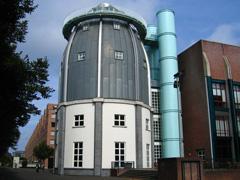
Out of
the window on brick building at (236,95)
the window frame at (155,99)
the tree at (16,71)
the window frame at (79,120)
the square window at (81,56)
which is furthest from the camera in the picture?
the window frame at (155,99)

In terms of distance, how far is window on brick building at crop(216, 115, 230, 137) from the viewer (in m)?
42.3

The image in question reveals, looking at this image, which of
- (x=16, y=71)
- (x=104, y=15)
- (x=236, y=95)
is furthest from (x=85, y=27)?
(x=16, y=71)

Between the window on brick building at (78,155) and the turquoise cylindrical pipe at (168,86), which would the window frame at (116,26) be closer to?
the turquoise cylindrical pipe at (168,86)

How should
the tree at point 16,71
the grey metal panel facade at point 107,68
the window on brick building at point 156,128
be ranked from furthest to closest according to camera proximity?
the window on brick building at point 156,128
the grey metal panel facade at point 107,68
the tree at point 16,71

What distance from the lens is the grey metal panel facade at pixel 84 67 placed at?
38.8 meters

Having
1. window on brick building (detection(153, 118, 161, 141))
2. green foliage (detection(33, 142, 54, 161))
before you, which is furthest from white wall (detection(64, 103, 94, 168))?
green foliage (detection(33, 142, 54, 161))

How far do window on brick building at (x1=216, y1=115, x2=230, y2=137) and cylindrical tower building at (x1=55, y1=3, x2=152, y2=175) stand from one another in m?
8.81

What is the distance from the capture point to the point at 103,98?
3781cm

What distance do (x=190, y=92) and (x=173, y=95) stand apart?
233 cm

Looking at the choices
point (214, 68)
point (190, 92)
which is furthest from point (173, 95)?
point (214, 68)

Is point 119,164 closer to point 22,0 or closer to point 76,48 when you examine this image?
point 76,48

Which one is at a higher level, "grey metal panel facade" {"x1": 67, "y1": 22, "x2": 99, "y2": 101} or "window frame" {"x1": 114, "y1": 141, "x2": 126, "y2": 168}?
"grey metal panel facade" {"x1": 67, "y1": 22, "x2": 99, "y2": 101}

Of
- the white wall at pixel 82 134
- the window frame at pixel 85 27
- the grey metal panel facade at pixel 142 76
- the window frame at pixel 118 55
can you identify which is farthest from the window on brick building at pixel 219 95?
the window frame at pixel 85 27

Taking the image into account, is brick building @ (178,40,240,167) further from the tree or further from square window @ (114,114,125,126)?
the tree
